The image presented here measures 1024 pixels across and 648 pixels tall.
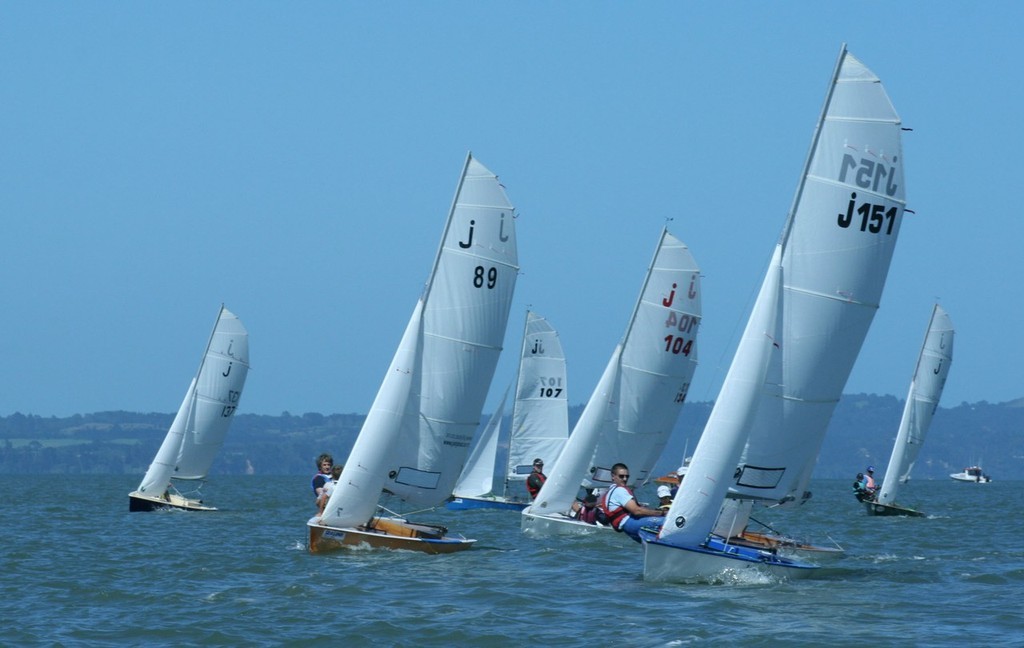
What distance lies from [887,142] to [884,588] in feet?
18.1

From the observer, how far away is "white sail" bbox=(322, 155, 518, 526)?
22516 mm

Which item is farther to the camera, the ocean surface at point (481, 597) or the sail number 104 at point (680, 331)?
the sail number 104 at point (680, 331)

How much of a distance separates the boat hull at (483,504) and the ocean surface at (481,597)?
417 inches

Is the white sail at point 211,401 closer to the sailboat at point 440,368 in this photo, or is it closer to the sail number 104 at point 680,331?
the sail number 104 at point 680,331

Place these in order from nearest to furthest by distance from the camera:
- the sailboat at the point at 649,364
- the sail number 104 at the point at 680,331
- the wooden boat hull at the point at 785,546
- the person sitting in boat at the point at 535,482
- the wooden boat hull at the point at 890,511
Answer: the wooden boat hull at the point at 785,546
the sailboat at the point at 649,364
the sail number 104 at the point at 680,331
the person sitting in boat at the point at 535,482
the wooden boat hull at the point at 890,511

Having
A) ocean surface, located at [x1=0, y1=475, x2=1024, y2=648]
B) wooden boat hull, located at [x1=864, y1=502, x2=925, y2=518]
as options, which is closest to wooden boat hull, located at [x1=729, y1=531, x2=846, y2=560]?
ocean surface, located at [x1=0, y1=475, x2=1024, y2=648]

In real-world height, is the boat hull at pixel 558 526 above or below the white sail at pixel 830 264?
below

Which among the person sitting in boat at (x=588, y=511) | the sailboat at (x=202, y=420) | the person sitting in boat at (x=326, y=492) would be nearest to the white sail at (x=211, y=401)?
the sailboat at (x=202, y=420)

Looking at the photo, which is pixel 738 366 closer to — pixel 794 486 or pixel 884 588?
pixel 794 486

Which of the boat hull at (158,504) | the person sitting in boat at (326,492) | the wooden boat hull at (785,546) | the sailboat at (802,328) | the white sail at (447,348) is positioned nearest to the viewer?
the sailboat at (802,328)

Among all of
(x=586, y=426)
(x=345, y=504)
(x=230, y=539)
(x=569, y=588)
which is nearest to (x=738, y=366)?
(x=569, y=588)

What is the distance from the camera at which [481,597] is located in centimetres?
1838

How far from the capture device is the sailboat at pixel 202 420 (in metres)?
38.1

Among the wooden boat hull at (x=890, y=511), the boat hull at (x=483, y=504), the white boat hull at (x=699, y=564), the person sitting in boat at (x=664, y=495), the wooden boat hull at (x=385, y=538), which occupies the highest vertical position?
the wooden boat hull at (x=890, y=511)
